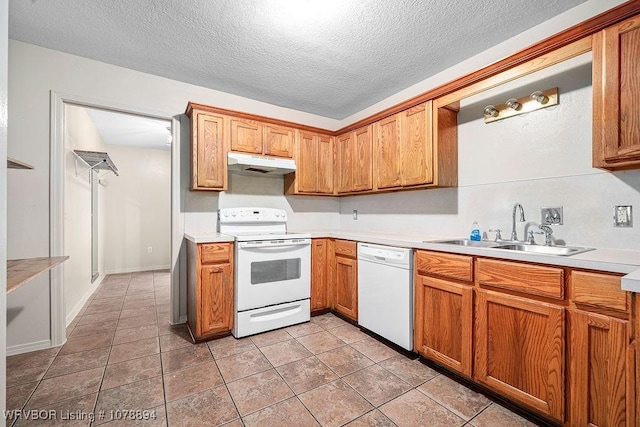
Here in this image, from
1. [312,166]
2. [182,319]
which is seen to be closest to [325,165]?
[312,166]

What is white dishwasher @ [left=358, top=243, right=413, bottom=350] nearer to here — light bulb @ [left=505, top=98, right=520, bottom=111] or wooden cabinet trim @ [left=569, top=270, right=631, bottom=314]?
wooden cabinet trim @ [left=569, top=270, right=631, bottom=314]

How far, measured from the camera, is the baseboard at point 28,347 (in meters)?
2.24

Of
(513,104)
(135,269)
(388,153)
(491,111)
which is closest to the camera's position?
(513,104)

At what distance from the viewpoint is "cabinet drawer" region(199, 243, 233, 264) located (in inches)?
96.3

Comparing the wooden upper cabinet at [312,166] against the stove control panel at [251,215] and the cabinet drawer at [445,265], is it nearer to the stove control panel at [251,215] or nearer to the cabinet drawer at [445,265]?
the stove control panel at [251,215]

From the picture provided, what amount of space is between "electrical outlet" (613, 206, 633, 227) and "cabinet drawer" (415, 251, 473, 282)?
857 millimetres

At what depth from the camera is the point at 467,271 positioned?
5.90ft

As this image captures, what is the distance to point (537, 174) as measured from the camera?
2023 millimetres

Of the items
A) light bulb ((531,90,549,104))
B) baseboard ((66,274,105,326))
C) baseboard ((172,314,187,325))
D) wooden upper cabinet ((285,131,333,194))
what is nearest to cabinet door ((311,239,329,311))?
wooden upper cabinet ((285,131,333,194))

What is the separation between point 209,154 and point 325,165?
1435 mm

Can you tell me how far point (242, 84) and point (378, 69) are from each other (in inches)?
→ 57.6

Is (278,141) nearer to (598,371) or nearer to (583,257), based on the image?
(583,257)

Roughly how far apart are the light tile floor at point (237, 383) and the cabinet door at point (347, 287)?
0.23 metres

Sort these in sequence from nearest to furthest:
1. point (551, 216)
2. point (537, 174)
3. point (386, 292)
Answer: point (551, 216) → point (537, 174) → point (386, 292)
